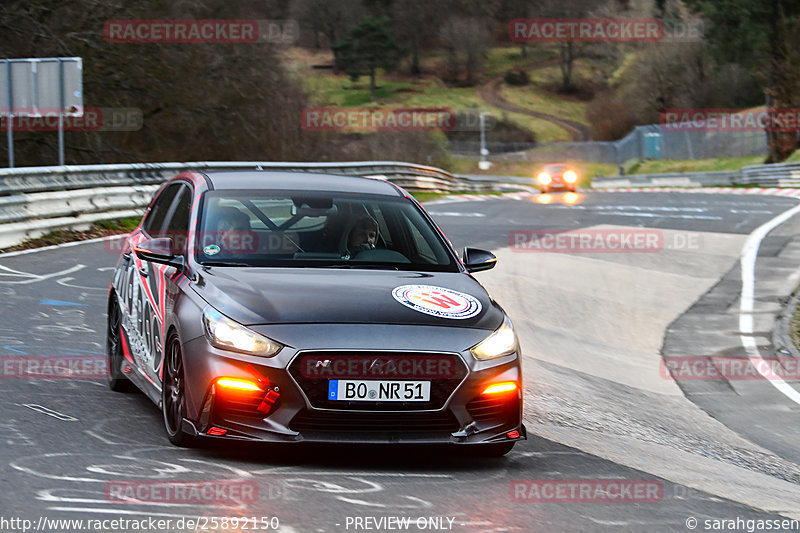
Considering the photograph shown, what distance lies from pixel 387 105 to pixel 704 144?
64078 mm

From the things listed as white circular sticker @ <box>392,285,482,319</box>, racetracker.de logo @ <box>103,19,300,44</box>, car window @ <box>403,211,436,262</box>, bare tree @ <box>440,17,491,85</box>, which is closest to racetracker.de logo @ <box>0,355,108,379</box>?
car window @ <box>403,211,436,262</box>

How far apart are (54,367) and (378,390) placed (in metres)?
3.65

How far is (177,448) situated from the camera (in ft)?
20.6

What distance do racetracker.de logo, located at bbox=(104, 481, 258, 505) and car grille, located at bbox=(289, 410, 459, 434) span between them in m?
0.44

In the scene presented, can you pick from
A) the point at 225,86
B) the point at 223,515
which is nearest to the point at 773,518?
the point at 223,515

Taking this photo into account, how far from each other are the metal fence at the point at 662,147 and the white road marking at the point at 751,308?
46879mm

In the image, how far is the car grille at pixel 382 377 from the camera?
582cm

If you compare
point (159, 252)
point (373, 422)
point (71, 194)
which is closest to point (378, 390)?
point (373, 422)

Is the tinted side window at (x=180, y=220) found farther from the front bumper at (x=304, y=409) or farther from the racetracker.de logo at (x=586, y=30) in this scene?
the racetracker.de logo at (x=586, y=30)

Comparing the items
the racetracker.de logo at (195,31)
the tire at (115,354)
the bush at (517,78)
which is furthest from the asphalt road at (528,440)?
the bush at (517,78)

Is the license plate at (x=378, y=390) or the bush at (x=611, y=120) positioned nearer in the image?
the license plate at (x=378, y=390)

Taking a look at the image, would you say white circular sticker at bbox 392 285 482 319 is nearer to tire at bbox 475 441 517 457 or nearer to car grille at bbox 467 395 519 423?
car grille at bbox 467 395 519 423

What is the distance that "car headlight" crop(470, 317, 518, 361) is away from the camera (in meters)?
6.11

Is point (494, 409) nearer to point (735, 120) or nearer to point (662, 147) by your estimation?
point (735, 120)
